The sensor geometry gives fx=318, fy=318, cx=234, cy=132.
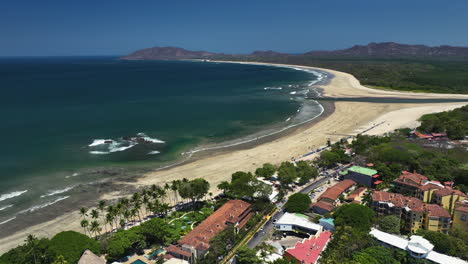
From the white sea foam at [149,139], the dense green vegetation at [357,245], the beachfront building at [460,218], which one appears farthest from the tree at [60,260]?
the white sea foam at [149,139]

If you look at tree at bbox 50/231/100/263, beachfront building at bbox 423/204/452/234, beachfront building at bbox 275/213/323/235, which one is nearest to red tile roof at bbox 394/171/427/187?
beachfront building at bbox 423/204/452/234

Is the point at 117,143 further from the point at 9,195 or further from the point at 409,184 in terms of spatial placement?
the point at 409,184

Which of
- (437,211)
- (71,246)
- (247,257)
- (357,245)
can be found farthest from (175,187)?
(437,211)

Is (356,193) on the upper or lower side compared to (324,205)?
upper

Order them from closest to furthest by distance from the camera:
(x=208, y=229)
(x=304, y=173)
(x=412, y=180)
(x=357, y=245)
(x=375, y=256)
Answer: (x=375, y=256), (x=357, y=245), (x=208, y=229), (x=412, y=180), (x=304, y=173)

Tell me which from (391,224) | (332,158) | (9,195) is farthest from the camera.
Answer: (332,158)

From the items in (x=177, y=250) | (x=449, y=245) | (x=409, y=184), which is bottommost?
(x=177, y=250)

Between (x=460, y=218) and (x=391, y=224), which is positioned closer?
(x=391, y=224)

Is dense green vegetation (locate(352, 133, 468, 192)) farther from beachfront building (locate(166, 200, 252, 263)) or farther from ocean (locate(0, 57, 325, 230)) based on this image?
ocean (locate(0, 57, 325, 230))
